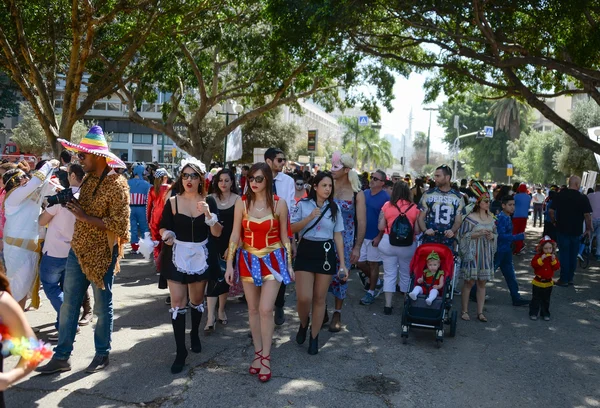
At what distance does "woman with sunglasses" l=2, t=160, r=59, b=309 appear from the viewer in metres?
5.95

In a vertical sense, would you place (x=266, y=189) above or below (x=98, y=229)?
above

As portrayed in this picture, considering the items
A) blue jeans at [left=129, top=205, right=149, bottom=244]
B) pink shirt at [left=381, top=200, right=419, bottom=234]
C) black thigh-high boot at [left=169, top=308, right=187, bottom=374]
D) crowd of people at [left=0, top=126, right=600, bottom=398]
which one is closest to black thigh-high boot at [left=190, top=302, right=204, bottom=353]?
crowd of people at [left=0, top=126, right=600, bottom=398]

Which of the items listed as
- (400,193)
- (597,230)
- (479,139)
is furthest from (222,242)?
(479,139)

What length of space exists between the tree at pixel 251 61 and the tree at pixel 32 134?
24.8 metres

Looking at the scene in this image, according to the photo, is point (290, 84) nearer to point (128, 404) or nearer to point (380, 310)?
point (380, 310)

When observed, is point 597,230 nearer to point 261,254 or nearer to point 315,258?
point 315,258

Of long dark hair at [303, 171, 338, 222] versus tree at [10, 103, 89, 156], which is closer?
long dark hair at [303, 171, 338, 222]

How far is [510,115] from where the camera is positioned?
6494 cm

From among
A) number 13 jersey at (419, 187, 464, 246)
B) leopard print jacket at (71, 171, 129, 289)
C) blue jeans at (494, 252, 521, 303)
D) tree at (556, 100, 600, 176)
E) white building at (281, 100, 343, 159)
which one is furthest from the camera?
white building at (281, 100, 343, 159)

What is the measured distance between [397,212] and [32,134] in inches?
1772

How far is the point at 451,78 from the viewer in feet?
60.1

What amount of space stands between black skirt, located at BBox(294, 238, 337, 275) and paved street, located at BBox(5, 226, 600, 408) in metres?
0.90

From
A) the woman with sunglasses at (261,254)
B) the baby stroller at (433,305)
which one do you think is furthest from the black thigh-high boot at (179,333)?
the baby stroller at (433,305)

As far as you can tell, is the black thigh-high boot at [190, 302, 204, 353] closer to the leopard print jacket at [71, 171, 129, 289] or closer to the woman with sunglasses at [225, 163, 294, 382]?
the woman with sunglasses at [225, 163, 294, 382]
